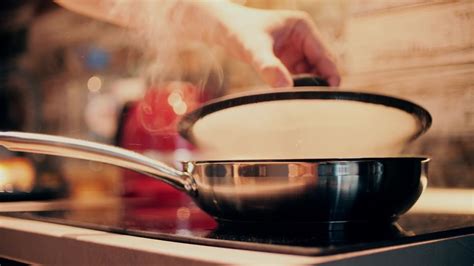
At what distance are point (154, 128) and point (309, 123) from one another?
56 centimetres

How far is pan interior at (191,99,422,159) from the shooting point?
0.70m

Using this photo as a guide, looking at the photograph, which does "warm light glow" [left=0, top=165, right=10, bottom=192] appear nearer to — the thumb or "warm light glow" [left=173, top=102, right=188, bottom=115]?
"warm light glow" [left=173, top=102, right=188, bottom=115]

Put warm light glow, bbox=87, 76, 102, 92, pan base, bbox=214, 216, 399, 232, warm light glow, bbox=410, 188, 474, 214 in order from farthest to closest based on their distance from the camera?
warm light glow, bbox=87, 76, 102, 92 → warm light glow, bbox=410, 188, 474, 214 → pan base, bbox=214, 216, 399, 232

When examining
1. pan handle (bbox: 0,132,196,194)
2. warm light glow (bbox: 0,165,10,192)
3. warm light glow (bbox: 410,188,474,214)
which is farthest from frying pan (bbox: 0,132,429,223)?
warm light glow (bbox: 0,165,10,192)

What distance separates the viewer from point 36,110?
74.2 inches

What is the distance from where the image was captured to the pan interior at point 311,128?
697 millimetres

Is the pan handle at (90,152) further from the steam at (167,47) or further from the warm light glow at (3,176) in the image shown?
the warm light glow at (3,176)

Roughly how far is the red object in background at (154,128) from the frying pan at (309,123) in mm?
379

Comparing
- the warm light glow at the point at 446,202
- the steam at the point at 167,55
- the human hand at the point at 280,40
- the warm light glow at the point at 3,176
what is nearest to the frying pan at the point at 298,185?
the warm light glow at the point at 446,202

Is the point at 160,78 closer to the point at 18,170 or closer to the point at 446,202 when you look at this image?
the point at 18,170

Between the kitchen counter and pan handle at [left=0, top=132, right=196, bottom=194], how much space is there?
79 mm

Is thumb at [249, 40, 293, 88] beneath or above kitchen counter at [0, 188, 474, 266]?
above

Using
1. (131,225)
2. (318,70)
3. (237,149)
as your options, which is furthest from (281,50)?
(131,225)

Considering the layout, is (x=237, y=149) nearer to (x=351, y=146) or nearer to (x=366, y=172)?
(x=351, y=146)
